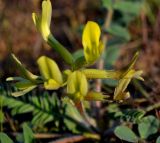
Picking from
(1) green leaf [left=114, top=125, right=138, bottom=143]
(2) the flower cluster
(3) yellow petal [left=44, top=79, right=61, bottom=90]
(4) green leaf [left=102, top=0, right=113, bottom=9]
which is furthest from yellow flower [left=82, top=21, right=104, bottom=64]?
(4) green leaf [left=102, top=0, right=113, bottom=9]

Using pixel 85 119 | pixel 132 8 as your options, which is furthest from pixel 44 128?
pixel 132 8

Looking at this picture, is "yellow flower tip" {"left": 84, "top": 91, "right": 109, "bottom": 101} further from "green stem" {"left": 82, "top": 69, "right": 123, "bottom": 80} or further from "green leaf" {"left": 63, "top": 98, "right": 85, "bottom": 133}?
"green leaf" {"left": 63, "top": 98, "right": 85, "bottom": 133}

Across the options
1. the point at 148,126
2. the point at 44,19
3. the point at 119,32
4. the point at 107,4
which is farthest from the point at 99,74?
the point at 119,32

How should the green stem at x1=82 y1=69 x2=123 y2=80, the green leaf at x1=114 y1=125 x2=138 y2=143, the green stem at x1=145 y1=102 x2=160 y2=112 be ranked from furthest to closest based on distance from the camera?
the green stem at x1=145 y1=102 x2=160 y2=112 → the green leaf at x1=114 y1=125 x2=138 y2=143 → the green stem at x1=82 y1=69 x2=123 y2=80

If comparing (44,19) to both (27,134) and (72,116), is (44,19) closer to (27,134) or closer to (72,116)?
(27,134)

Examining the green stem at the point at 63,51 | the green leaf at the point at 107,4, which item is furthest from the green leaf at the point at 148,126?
the green leaf at the point at 107,4

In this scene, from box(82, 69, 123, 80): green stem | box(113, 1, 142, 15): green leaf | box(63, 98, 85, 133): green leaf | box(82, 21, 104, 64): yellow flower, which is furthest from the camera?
box(113, 1, 142, 15): green leaf
